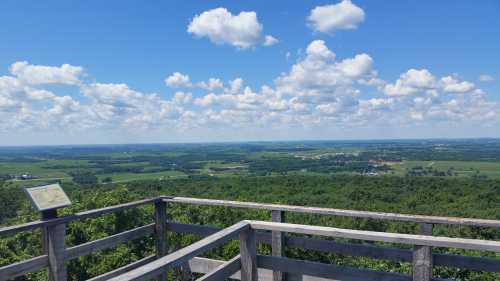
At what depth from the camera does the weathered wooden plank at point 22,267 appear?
3.20 meters

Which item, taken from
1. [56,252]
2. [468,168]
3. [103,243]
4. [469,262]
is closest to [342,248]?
[469,262]

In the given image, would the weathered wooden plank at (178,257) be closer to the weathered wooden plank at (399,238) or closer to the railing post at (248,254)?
the railing post at (248,254)

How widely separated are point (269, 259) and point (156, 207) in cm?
226

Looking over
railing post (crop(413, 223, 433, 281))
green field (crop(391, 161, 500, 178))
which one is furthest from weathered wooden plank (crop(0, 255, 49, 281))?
green field (crop(391, 161, 500, 178))

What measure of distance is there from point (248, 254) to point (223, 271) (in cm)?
24

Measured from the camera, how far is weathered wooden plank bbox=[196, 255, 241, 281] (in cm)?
254

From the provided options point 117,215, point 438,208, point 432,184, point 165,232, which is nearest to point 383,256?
point 165,232

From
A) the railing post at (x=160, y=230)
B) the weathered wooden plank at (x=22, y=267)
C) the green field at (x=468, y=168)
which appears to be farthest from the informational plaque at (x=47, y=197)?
the green field at (x=468, y=168)

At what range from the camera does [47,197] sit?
3662 millimetres

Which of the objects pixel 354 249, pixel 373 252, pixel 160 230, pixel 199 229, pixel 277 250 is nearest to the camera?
pixel 373 252

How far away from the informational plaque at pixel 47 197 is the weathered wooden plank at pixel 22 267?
1.47ft

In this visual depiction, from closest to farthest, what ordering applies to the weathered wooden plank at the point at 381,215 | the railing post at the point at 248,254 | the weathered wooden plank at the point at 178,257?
the weathered wooden plank at the point at 178,257 → the railing post at the point at 248,254 → the weathered wooden plank at the point at 381,215

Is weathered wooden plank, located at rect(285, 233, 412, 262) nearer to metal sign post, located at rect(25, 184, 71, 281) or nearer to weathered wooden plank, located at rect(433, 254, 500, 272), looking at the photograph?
weathered wooden plank, located at rect(433, 254, 500, 272)

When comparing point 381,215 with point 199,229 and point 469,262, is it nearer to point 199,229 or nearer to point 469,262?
point 469,262
